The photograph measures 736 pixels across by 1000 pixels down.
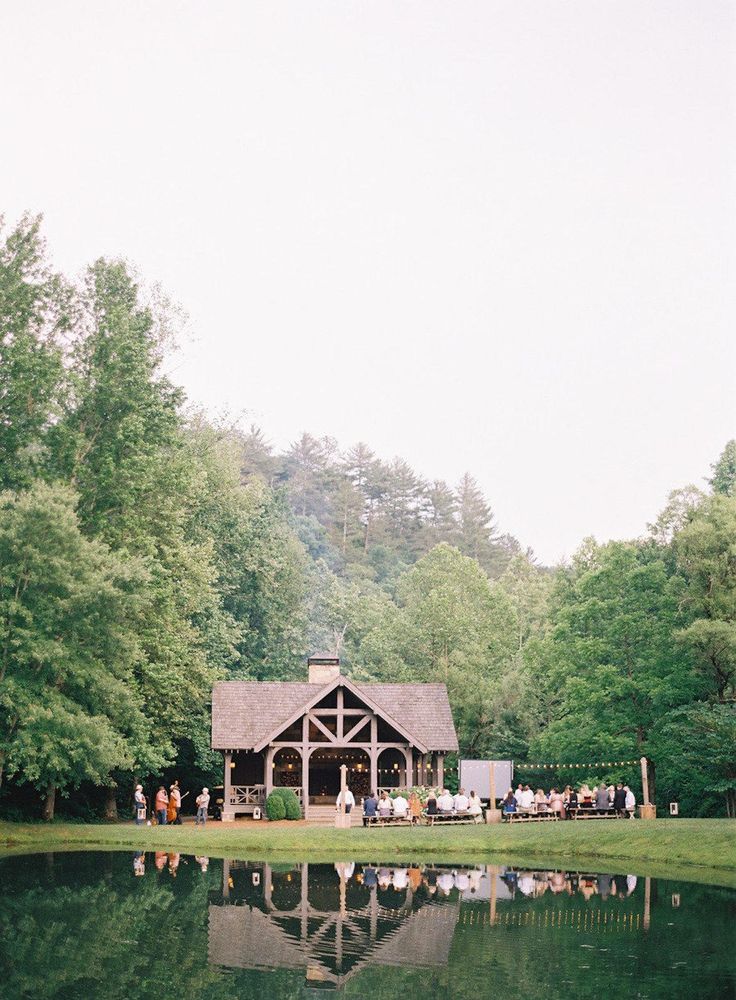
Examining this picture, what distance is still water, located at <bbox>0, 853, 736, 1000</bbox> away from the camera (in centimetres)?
1355

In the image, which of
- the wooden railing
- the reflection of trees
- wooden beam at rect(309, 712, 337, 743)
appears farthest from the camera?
wooden beam at rect(309, 712, 337, 743)

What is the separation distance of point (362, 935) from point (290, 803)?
22.9m

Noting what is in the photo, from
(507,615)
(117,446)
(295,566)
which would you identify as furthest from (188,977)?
(295,566)

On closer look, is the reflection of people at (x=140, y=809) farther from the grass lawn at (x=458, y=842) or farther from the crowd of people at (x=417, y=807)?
the crowd of people at (x=417, y=807)

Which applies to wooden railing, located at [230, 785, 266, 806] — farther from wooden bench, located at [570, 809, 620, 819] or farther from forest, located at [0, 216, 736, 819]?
wooden bench, located at [570, 809, 620, 819]

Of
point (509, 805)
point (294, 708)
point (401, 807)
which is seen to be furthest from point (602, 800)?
point (294, 708)

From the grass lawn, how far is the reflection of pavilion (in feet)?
22.1

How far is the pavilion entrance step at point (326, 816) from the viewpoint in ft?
128

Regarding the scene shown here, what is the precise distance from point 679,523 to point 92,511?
20.8 metres

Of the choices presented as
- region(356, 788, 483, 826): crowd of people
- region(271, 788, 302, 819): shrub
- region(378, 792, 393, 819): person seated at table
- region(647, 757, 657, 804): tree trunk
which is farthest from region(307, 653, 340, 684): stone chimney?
region(647, 757, 657, 804): tree trunk

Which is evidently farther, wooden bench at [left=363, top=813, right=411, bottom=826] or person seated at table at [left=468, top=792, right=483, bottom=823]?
wooden bench at [left=363, top=813, right=411, bottom=826]

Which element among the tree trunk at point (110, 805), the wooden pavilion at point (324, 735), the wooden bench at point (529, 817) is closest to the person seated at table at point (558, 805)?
the wooden bench at point (529, 817)

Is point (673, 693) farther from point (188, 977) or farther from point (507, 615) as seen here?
point (188, 977)

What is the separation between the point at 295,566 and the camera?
6544cm
